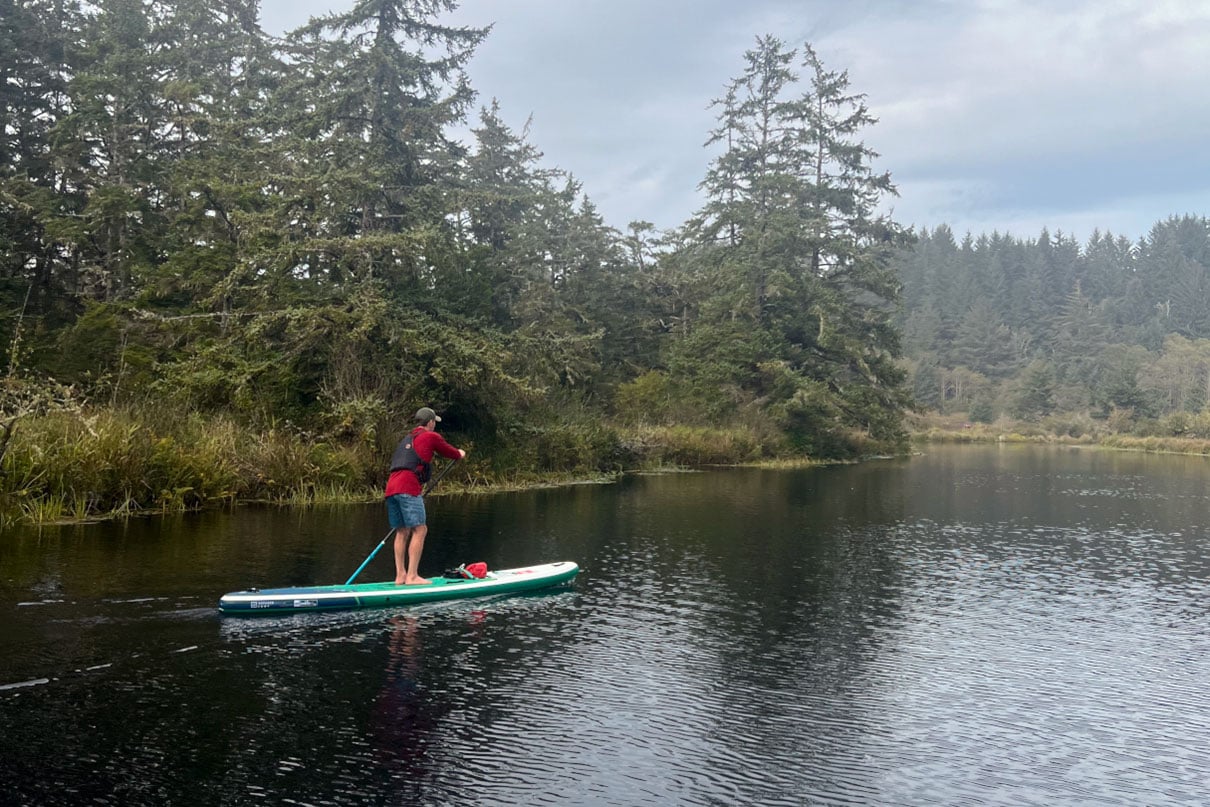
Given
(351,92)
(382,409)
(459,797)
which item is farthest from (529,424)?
(459,797)

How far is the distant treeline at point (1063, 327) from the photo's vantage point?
87188 mm

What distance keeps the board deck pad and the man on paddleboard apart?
24 cm

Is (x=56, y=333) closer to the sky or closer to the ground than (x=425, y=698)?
closer to the sky

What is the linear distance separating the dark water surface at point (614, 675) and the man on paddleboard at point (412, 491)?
0.76 m

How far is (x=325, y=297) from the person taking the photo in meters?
23.9

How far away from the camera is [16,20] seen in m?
31.7

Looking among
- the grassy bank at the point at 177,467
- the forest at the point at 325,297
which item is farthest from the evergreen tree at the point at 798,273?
the grassy bank at the point at 177,467

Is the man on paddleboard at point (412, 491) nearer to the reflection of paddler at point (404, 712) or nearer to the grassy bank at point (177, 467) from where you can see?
the reflection of paddler at point (404, 712)

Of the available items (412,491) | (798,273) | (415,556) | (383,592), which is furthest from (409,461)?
(798,273)

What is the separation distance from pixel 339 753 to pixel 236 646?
10.2 ft

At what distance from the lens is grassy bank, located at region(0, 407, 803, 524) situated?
15812mm

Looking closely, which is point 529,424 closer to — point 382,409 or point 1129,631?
point 382,409

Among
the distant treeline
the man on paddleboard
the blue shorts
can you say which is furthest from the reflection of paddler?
the distant treeline

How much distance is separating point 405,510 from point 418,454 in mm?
725
